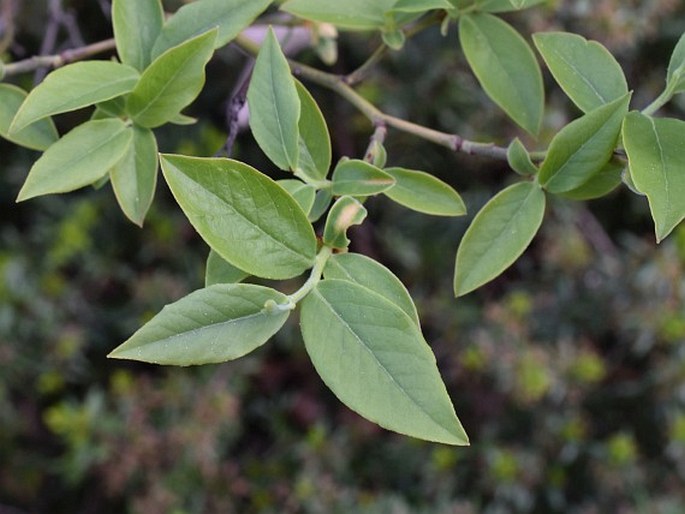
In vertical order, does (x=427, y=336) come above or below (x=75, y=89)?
below

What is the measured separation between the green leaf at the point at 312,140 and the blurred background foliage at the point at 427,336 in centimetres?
89

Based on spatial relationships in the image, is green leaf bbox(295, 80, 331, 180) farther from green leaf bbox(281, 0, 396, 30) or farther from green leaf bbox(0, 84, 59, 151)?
green leaf bbox(0, 84, 59, 151)

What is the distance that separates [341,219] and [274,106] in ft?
0.29

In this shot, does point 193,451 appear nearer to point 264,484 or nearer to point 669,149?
point 264,484

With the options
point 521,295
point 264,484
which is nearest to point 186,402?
point 264,484

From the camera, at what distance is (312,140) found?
551mm

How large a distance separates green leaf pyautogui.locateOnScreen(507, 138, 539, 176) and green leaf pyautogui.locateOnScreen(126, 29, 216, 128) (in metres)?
0.20

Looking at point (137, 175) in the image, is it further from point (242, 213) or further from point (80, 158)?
point (242, 213)

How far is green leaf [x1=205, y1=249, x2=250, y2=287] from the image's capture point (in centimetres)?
49

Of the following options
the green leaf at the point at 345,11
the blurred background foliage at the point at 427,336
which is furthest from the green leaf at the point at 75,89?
the blurred background foliage at the point at 427,336

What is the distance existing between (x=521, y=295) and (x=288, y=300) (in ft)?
3.60

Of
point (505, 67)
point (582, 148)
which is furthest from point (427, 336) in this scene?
point (582, 148)

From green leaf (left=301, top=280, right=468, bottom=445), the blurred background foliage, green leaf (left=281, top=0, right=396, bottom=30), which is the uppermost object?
green leaf (left=281, top=0, right=396, bottom=30)

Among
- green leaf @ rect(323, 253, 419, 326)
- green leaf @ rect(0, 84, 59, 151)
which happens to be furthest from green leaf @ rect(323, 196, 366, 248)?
green leaf @ rect(0, 84, 59, 151)
